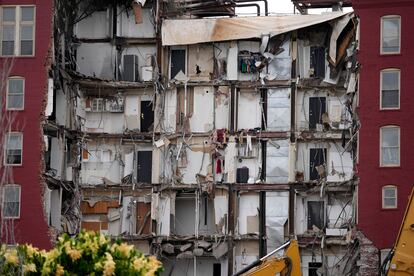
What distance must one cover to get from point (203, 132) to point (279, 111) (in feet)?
13.7

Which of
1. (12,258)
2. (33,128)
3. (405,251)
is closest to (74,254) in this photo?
(12,258)

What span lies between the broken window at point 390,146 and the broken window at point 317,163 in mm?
5449

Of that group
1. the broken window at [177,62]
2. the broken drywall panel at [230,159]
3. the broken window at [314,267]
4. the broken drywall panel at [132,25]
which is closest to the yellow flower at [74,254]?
the broken window at [314,267]

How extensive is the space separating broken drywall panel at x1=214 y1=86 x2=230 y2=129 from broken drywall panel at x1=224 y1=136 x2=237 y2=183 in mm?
1018

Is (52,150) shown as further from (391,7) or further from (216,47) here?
(391,7)

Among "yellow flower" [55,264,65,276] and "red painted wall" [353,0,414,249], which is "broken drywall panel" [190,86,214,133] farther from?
"yellow flower" [55,264,65,276]

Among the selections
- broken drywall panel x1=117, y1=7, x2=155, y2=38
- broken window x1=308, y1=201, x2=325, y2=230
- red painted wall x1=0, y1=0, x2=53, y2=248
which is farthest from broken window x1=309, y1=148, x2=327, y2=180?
red painted wall x1=0, y1=0, x2=53, y2=248

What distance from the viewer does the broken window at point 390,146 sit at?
63125 mm

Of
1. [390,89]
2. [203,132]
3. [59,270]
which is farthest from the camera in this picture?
[203,132]

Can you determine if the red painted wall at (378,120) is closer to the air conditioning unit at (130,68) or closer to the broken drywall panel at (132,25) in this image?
the broken drywall panel at (132,25)

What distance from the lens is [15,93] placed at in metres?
65.4

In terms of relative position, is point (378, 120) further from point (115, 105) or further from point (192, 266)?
point (115, 105)

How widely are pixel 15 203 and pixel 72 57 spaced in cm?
939

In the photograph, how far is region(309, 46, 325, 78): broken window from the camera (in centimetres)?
6875
